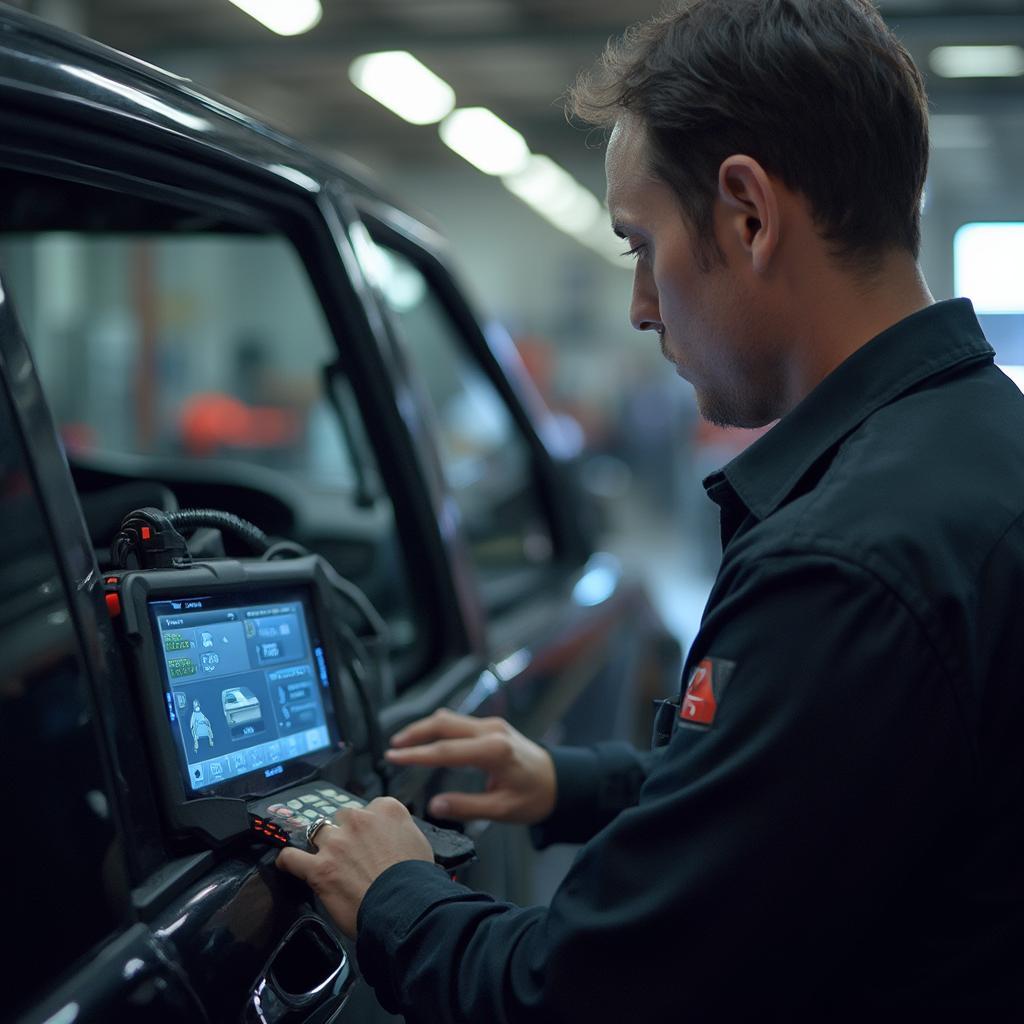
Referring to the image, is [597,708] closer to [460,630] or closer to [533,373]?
[460,630]

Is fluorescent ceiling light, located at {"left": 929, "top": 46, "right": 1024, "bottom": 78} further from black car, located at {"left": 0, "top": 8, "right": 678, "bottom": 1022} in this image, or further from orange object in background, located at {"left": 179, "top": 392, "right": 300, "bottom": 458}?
black car, located at {"left": 0, "top": 8, "right": 678, "bottom": 1022}

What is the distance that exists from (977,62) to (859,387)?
32.6 ft

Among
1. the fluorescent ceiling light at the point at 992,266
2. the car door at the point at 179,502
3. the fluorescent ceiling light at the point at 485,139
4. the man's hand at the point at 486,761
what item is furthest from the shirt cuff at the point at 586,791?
the fluorescent ceiling light at the point at 485,139

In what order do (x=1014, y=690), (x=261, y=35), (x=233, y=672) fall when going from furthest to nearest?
(x=261, y=35)
(x=233, y=672)
(x=1014, y=690)

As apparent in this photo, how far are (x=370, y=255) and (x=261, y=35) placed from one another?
7.80 metres

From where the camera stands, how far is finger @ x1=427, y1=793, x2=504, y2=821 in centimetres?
162

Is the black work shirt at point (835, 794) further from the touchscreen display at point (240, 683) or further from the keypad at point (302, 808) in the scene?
the touchscreen display at point (240, 683)

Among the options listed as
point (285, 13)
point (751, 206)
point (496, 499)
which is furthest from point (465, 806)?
point (285, 13)

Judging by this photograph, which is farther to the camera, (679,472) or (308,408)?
(679,472)

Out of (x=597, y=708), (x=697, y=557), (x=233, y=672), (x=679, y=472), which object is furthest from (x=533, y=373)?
(x=233, y=672)

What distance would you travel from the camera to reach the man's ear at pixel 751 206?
1.17 meters

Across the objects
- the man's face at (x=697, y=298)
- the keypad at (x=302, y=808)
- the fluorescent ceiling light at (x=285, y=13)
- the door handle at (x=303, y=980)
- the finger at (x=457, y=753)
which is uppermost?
the fluorescent ceiling light at (x=285, y=13)

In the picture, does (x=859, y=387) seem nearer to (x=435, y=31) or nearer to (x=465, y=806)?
(x=465, y=806)

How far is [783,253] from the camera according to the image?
119cm
